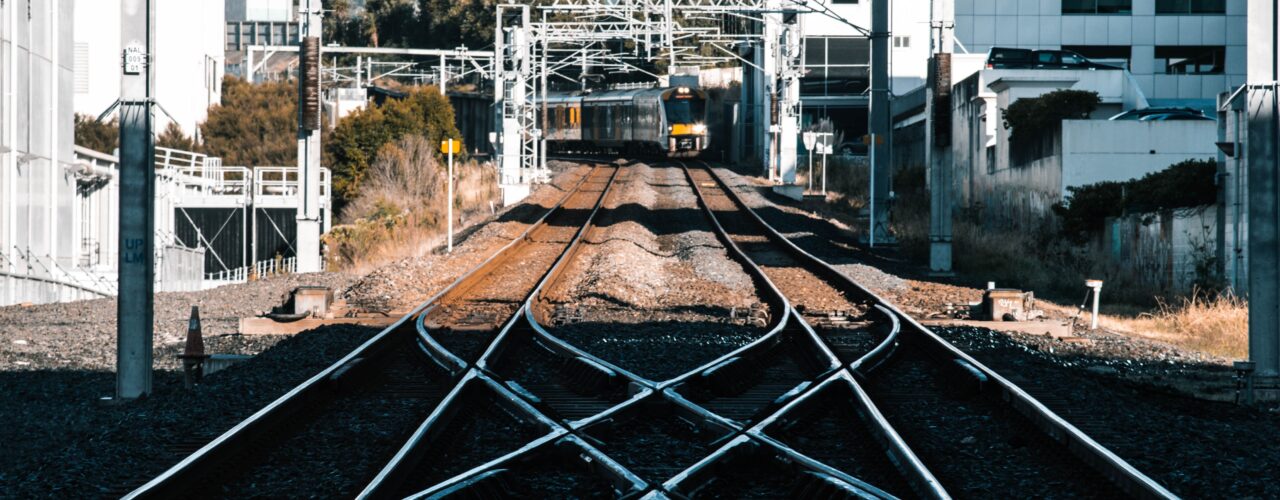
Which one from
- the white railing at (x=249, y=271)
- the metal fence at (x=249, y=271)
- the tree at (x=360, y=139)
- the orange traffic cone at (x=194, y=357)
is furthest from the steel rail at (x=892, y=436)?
the tree at (x=360, y=139)

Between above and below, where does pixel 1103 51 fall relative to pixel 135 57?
above

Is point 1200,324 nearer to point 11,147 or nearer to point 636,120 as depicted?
point 11,147

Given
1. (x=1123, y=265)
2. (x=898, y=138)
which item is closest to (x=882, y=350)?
(x=1123, y=265)

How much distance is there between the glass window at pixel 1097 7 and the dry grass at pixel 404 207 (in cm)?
2356

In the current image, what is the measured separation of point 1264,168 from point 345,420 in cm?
729

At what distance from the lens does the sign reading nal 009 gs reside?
36.2 feet

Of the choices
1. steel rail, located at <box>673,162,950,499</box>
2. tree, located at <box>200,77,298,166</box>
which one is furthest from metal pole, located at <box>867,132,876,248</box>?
tree, located at <box>200,77,298,166</box>

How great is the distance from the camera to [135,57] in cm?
1105

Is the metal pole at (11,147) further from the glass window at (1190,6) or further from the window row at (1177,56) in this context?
the glass window at (1190,6)

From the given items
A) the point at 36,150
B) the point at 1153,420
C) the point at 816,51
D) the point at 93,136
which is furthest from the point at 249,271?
the point at 816,51

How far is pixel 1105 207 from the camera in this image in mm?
23625

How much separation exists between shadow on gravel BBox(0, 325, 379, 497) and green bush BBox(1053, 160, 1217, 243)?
12018 millimetres

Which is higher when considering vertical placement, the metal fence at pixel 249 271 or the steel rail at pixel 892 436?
the steel rail at pixel 892 436

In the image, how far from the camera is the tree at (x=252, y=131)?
5591 cm
